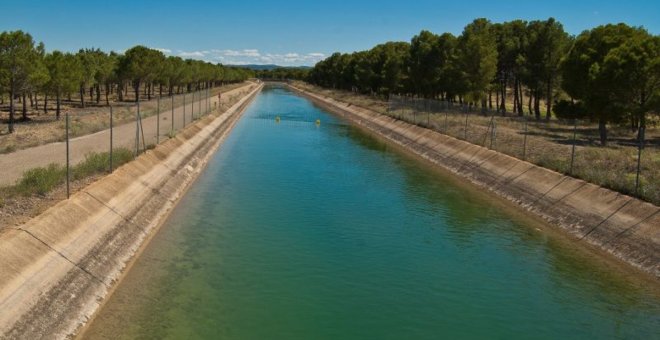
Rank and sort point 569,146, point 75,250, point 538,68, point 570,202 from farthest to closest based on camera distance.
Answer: point 538,68, point 569,146, point 570,202, point 75,250

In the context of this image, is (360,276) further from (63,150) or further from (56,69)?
(56,69)

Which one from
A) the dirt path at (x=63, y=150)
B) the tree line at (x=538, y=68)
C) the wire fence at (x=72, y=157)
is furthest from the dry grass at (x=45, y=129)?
the tree line at (x=538, y=68)

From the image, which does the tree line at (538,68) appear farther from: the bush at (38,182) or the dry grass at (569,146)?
the bush at (38,182)

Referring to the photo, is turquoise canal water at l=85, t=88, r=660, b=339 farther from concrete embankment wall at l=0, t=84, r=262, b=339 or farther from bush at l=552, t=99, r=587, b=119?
bush at l=552, t=99, r=587, b=119

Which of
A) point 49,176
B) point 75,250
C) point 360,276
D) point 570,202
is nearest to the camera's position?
point 75,250

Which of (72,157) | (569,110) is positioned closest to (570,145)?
(569,110)

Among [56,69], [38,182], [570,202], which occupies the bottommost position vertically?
[570,202]

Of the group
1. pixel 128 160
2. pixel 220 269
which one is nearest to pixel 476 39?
pixel 128 160

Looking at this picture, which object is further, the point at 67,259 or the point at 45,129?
the point at 45,129
